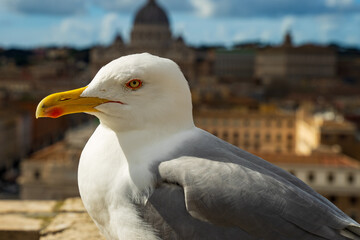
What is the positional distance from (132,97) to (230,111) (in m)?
32.3

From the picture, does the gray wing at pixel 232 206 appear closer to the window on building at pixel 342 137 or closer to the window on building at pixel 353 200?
the window on building at pixel 353 200

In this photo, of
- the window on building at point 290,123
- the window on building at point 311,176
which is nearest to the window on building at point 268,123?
the window on building at point 290,123

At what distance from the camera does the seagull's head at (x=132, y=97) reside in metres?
1.64

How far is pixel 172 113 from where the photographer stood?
165 cm

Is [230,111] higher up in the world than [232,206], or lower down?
lower down

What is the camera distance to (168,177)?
157 centimetres

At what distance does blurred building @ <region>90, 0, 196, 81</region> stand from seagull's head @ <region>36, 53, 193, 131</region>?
6442cm

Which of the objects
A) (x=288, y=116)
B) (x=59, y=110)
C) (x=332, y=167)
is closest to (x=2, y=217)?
(x=59, y=110)

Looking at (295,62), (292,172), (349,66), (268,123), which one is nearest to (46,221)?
(292,172)

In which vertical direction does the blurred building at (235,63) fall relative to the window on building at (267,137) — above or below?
below

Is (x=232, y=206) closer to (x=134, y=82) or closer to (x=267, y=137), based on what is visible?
(x=134, y=82)

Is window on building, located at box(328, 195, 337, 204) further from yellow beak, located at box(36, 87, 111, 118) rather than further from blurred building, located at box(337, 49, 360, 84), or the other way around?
blurred building, located at box(337, 49, 360, 84)

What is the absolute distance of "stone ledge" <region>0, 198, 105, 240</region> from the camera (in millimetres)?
2531

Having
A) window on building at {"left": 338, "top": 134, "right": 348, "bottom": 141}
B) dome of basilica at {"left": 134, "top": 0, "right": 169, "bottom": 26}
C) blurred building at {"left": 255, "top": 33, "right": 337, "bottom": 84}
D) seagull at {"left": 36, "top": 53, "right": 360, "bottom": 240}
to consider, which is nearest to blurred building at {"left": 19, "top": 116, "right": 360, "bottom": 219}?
window on building at {"left": 338, "top": 134, "right": 348, "bottom": 141}
